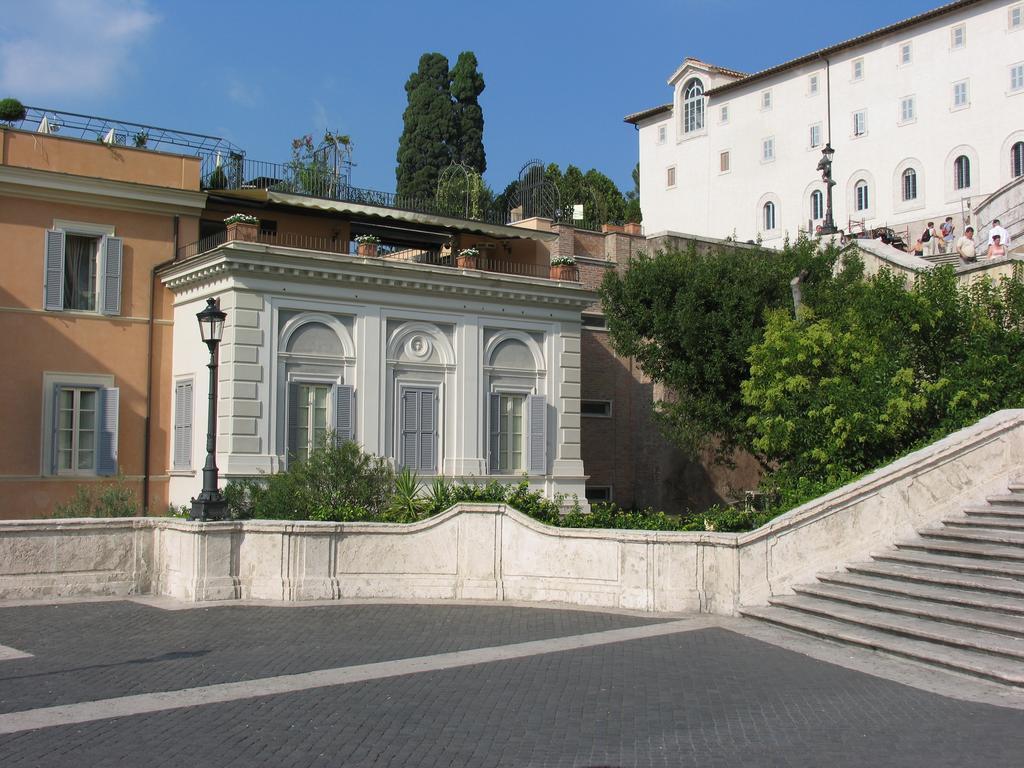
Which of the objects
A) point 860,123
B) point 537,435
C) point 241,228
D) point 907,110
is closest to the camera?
point 241,228

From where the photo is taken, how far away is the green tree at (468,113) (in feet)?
208

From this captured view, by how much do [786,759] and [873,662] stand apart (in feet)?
11.7

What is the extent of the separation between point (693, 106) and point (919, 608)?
63514 mm

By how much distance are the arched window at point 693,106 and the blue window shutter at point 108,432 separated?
2130 inches

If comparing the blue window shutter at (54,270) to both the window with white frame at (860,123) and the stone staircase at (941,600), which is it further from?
the window with white frame at (860,123)

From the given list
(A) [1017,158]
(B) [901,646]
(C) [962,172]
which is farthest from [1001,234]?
(C) [962,172]

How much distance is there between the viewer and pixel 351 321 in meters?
24.3

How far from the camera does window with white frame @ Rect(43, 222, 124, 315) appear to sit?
23828 millimetres

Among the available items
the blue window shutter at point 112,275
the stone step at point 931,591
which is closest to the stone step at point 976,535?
the stone step at point 931,591

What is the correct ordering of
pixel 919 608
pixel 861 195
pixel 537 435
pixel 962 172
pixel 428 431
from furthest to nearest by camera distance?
pixel 861 195 < pixel 962 172 < pixel 537 435 < pixel 428 431 < pixel 919 608

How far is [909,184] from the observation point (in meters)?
58.2

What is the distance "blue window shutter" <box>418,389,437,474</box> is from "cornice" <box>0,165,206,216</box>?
682 cm

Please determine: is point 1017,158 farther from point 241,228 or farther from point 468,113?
point 241,228

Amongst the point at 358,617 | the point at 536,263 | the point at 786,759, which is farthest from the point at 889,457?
the point at 536,263
